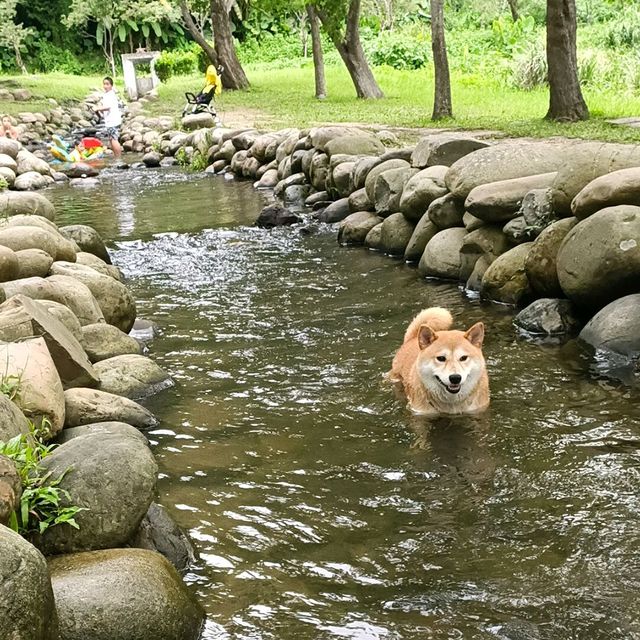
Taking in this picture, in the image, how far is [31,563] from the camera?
352cm

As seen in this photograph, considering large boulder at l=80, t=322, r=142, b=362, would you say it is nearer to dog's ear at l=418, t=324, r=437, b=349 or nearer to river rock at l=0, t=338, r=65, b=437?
river rock at l=0, t=338, r=65, b=437

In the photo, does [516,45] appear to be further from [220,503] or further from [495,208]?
[220,503]

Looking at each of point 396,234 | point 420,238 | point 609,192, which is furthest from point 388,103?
point 609,192

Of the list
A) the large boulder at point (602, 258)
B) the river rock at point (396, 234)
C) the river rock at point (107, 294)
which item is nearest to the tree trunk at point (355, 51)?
the river rock at point (396, 234)

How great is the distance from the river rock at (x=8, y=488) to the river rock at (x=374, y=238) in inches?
366

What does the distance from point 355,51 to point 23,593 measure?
24645 mm

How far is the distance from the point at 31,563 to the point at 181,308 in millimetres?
7305

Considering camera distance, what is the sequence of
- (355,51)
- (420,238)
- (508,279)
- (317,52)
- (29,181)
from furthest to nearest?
(317,52) < (355,51) < (29,181) < (420,238) < (508,279)

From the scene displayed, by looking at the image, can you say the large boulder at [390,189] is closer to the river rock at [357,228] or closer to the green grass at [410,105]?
the river rock at [357,228]

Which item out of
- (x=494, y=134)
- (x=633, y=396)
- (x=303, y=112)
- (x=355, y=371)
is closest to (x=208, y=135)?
(x=303, y=112)

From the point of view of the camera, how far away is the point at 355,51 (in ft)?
86.7

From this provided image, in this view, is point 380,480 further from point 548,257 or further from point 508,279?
point 508,279

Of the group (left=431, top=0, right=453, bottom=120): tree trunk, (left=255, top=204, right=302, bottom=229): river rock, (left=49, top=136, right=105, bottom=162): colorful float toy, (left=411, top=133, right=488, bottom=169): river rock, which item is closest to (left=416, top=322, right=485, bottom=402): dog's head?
(left=411, top=133, right=488, bottom=169): river rock

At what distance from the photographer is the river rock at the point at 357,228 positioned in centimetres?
1362
